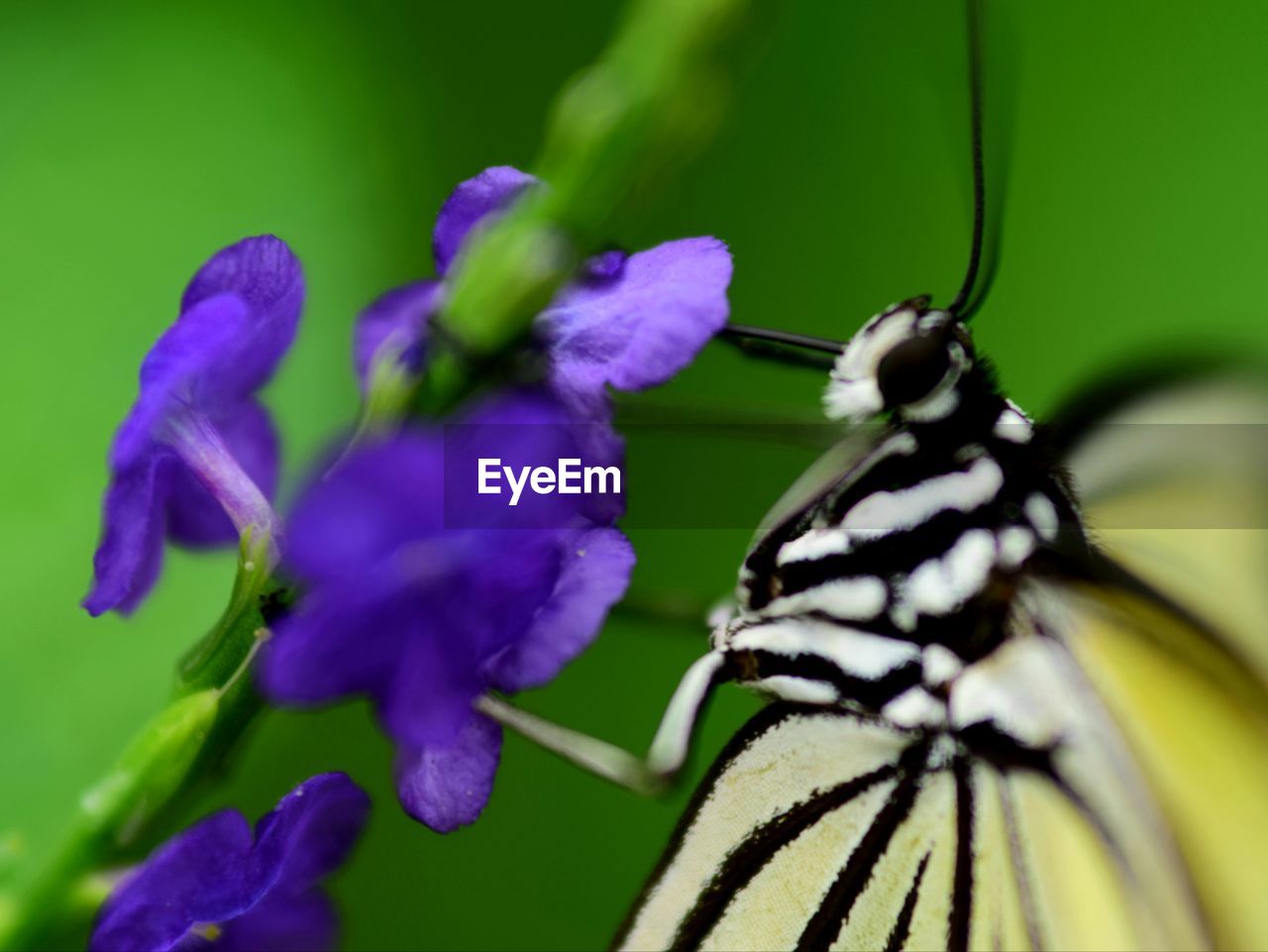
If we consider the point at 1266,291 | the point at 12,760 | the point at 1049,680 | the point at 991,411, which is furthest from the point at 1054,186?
the point at 12,760

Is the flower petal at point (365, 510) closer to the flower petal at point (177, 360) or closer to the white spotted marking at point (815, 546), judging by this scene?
the flower petal at point (177, 360)

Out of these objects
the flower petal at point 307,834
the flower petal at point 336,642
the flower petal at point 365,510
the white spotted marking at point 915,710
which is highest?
the white spotted marking at point 915,710

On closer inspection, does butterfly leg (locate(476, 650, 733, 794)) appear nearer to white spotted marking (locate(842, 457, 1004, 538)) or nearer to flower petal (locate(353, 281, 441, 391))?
white spotted marking (locate(842, 457, 1004, 538))

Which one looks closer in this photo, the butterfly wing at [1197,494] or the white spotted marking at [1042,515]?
the butterfly wing at [1197,494]

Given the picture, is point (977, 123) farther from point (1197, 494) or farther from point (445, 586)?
point (445, 586)

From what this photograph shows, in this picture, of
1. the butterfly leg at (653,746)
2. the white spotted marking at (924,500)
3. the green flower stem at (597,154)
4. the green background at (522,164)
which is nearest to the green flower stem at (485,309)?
the green flower stem at (597,154)
